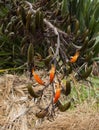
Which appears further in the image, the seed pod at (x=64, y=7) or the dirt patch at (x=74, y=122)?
the seed pod at (x=64, y=7)

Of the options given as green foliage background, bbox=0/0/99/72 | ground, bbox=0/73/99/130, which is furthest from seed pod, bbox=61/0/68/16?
ground, bbox=0/73/99/130

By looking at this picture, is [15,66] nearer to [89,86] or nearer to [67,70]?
[89,86]

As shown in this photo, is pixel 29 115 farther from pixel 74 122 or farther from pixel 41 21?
pixel 41 21

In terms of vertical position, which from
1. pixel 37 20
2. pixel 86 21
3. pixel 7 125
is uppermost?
pixel 37 20

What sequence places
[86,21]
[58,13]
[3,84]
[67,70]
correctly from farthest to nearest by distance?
[86,21] < [58,13] < [3,84] < [67,70]

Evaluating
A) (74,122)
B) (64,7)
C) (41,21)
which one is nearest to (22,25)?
(41,21)

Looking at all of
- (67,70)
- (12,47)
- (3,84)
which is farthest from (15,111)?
(12,47)

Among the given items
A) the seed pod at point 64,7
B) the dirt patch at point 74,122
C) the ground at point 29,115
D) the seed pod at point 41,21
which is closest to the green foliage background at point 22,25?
the seed pod at point 64,7

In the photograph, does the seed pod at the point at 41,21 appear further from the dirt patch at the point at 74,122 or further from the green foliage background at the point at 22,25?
the dirt patch at the point at 74,122

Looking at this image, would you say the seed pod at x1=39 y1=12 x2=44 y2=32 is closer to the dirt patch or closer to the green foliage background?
the green foliage background
